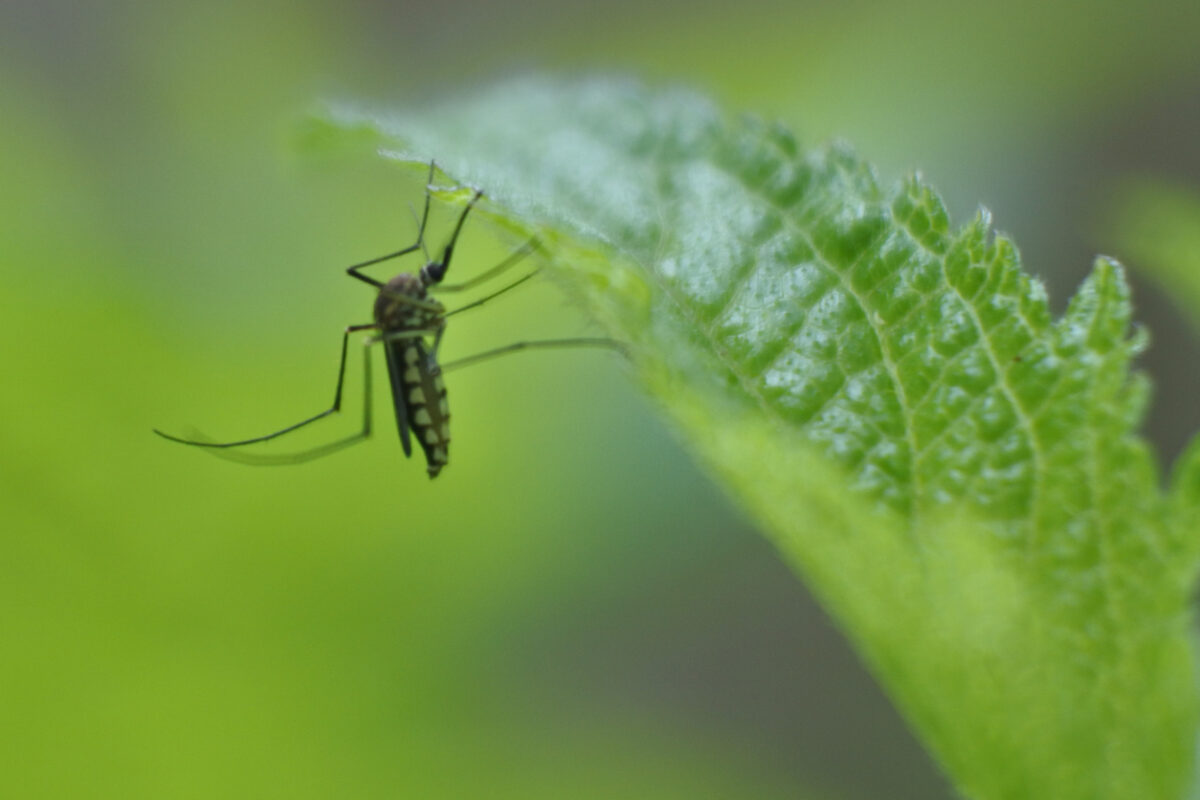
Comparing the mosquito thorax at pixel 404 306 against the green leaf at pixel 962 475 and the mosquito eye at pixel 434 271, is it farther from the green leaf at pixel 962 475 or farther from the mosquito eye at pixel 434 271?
the green leaf at pixel 962 475

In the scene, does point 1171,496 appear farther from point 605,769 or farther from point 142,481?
point 142,481

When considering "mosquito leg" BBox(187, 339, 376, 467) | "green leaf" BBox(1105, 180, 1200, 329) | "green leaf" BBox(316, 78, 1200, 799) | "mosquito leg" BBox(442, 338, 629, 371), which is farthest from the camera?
"mosquito leg" BBox(187, 339, 376, 467)

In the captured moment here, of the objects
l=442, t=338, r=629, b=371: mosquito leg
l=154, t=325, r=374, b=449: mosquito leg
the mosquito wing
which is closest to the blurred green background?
l=154, t=325, r=374, b=449: mosquito leg

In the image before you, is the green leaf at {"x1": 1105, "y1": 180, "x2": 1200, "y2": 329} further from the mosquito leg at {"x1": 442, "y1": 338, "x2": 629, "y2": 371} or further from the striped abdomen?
the striped abdomen

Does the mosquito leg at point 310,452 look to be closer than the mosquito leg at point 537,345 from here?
No

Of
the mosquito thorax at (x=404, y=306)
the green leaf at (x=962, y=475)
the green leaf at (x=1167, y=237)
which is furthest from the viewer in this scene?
the mosquito thorax at (x=404, y=306)

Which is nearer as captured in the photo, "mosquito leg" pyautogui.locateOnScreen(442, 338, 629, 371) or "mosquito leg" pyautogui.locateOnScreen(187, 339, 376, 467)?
"mosquito leg" pyautogui.locateOnScreen(442, 338, 629, 371)

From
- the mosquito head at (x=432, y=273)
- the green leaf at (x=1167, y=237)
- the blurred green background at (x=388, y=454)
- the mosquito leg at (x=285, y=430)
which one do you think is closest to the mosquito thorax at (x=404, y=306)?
the mosquito head at (x=432, y=273)
